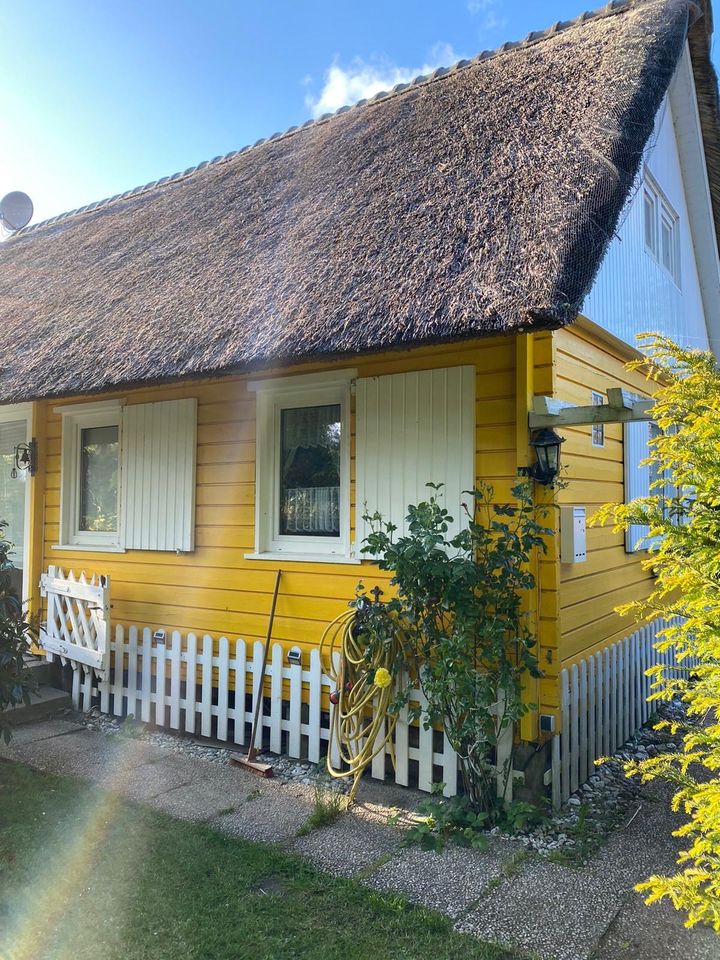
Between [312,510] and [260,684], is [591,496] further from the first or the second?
[260,684]

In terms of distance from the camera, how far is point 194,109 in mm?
9086

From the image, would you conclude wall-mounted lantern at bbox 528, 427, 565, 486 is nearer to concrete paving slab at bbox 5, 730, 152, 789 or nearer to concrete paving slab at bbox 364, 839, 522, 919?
concrete paving slab at bbox 364, 839, 522, 919

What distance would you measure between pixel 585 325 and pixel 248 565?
3089 millimetres

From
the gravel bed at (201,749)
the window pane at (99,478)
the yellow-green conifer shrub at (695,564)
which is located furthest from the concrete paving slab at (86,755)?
the yellow-green conifer shrub at (695,564)

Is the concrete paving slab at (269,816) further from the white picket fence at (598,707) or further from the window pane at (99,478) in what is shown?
the window pane at (99,478)

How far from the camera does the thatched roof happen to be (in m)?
3.74

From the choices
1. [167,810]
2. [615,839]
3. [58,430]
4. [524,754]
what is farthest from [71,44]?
[615,839]

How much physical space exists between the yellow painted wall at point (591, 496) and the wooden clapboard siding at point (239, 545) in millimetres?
481

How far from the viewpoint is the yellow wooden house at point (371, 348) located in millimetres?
3930

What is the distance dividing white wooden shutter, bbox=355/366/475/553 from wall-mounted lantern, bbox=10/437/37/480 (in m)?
3.82

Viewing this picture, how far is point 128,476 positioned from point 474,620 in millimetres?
3576

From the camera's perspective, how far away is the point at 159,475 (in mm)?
5703

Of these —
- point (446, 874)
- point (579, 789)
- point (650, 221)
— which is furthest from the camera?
point (650, 221)

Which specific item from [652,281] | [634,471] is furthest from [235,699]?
[652,281]
